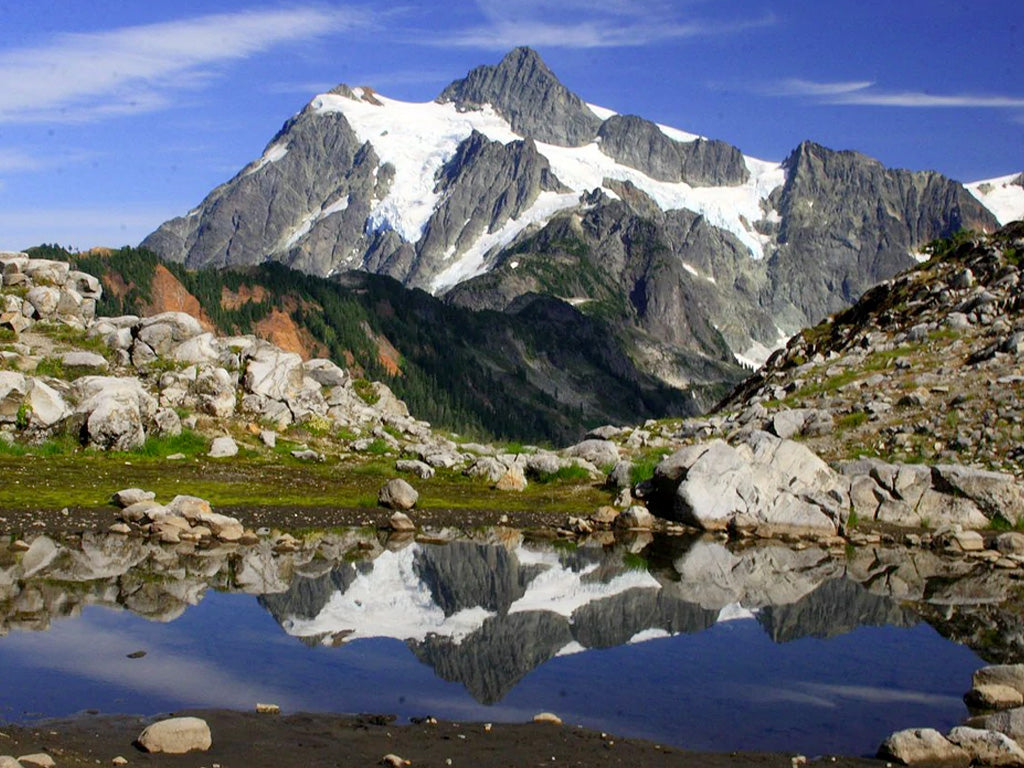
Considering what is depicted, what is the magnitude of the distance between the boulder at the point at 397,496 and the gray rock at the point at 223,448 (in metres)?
11.2

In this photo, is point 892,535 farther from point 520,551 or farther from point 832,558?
point 520,551

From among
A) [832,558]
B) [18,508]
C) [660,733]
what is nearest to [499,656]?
[660,733]

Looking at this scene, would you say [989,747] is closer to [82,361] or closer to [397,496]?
[397,496]

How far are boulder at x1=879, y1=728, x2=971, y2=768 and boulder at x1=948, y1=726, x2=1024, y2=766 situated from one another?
0.42ft

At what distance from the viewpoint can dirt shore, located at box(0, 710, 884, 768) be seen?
17.8 m

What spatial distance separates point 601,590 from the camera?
34.6m

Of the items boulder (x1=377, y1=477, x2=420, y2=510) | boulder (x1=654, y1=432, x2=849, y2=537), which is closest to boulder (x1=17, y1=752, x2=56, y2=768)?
boulder (x1=377, y1=477, x2=420, y2=510)

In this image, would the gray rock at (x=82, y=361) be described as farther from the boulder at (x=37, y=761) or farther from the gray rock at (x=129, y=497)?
the boulder at (x=37, y=761)

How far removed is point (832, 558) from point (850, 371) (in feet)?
91.4

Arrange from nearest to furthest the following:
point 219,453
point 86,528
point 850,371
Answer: point 86,528 → point 219,453 → point 850,371

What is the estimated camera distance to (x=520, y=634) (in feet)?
95.7

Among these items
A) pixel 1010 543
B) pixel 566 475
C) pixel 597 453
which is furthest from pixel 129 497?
pixel 1010 543

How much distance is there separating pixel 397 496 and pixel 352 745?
29.9 metres

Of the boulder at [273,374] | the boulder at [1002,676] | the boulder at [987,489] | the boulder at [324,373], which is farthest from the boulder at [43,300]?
the boulder at [1002,676]
